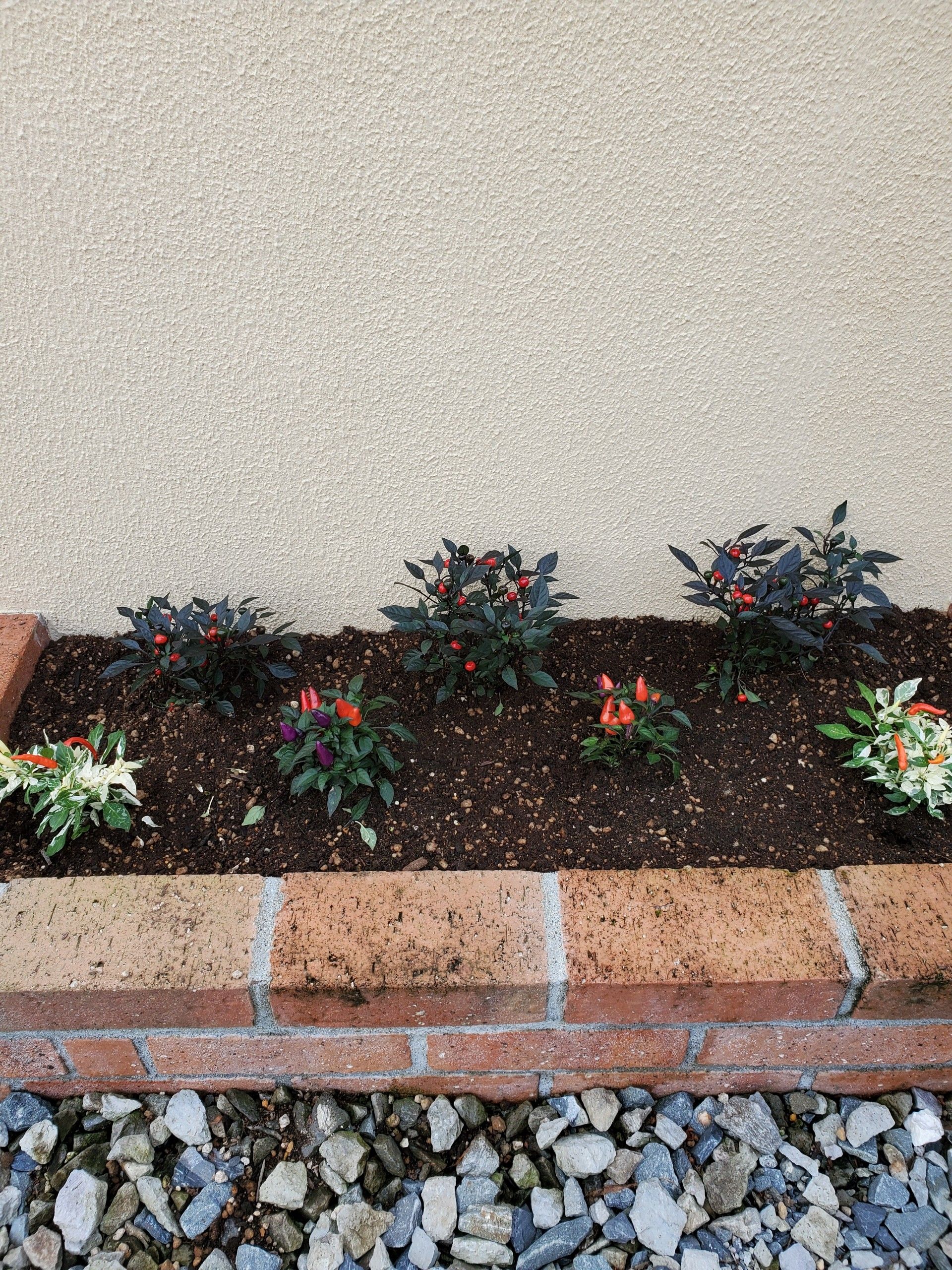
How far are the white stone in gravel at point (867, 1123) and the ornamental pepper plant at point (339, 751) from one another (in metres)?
1.08

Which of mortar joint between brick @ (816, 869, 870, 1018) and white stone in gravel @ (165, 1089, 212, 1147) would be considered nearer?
mortar joint between brick @ (816, 869, 870, 1018)

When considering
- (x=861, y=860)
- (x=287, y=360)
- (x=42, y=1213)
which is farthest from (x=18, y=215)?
(x=861, y=860)

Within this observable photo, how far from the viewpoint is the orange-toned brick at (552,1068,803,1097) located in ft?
5.10

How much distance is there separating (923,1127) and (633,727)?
36.8 inches

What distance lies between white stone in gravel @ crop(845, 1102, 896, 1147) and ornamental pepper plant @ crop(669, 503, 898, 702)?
84 centimetres

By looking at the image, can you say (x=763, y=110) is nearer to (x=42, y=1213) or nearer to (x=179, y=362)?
(x=179, y=362)

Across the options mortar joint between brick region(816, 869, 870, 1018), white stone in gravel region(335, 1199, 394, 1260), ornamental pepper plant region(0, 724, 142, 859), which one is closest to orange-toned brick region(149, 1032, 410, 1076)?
white stone in gravel region(335, 1199, 394, 1260)

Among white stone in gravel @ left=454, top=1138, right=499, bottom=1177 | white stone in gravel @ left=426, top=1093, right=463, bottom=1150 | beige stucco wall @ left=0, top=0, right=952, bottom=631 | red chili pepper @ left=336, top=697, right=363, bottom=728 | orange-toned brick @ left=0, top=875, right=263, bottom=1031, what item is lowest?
white stone in gravel @ left=454, top=1138, right=499, bottom=1177

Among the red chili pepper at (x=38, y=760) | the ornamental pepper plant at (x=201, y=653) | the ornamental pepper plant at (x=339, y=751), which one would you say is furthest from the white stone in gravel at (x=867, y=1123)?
the red chili pepper at (x=38, y=760)

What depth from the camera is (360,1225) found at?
4.60 feet

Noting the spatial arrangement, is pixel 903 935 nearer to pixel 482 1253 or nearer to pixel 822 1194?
pixel 822 1194

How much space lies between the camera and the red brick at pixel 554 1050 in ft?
4.82

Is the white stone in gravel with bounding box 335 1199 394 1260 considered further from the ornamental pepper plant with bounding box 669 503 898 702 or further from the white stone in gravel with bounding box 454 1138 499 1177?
the ornamental pepper plant with bounding box 669 503 898 702

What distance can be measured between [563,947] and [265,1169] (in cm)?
71
